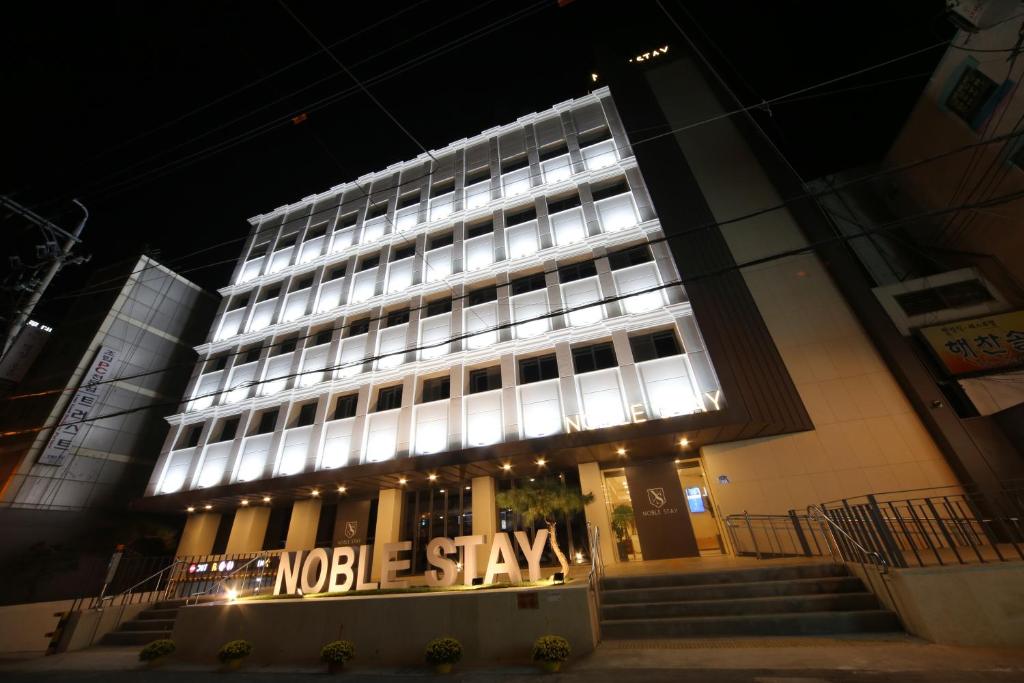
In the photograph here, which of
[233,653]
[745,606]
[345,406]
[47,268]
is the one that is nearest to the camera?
[745,606]

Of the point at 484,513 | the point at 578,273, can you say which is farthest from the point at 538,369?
the point at 484,513

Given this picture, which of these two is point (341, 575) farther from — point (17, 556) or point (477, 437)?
point (17, 556)

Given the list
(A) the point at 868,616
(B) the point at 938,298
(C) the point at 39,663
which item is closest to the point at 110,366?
(C) the point at 39,663

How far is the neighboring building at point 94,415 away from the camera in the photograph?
19.8 m

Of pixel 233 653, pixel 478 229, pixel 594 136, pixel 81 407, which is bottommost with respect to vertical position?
pixel 233 653

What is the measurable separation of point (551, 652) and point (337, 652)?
454 centimetres

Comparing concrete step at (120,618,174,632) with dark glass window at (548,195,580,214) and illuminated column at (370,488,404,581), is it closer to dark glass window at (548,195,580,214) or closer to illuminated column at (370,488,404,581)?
illuminated column at (370,488,404,581)

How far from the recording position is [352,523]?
19.1m

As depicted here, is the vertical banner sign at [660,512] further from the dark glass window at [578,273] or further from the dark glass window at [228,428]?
the dark glass window at [228,428]

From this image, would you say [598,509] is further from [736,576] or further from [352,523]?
[352,523]

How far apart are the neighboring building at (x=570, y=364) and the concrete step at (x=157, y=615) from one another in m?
4.82

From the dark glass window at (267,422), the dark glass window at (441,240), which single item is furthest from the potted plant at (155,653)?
the dark glass window at (441,240)

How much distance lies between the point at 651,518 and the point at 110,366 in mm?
30989

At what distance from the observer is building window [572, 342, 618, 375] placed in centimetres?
1645
